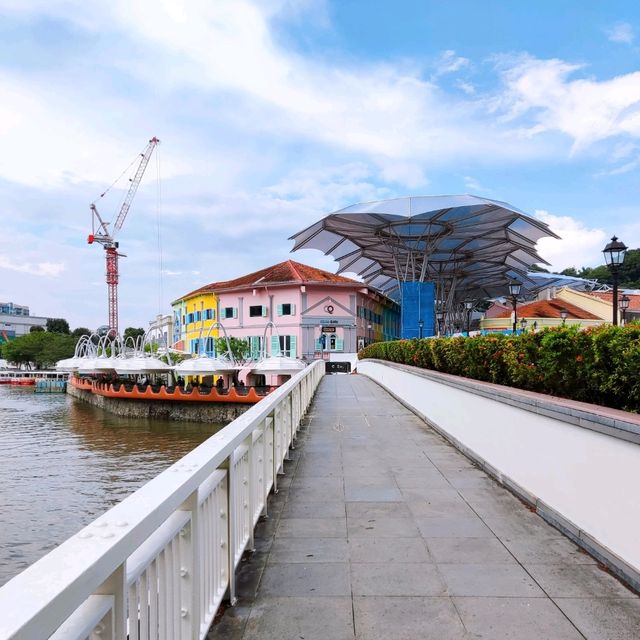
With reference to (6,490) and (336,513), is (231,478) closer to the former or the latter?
(336,513)

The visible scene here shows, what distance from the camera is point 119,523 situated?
170 cm

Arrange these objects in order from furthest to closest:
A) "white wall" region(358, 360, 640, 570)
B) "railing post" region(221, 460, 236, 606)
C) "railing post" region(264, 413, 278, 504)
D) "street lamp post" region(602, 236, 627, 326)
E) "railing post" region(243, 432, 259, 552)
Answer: "street lamp post" region(602, 236, 627, 326)
"railing post" region(264, 413, 278, 504)
"railing post" region(243, 432, 259, 552)
"white wall" region(358, 360, 640, 570)
"railing post" region(221, 460, 236, 606)

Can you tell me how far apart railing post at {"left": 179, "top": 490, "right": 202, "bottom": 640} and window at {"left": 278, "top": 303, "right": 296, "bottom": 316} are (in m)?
41.2

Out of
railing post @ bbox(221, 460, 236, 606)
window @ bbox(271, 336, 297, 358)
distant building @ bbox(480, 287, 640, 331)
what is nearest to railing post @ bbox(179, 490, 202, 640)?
railing post @ bbox(221, 460, 236, 606)

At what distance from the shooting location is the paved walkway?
3.04 meters

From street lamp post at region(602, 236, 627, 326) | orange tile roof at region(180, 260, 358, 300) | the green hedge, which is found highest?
orange tile roof at region(180, 260, 358, 300)

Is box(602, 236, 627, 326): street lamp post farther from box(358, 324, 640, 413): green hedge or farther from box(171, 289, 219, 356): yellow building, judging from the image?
box(171, 289, 219, 356): yellow building

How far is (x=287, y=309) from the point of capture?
4403cm

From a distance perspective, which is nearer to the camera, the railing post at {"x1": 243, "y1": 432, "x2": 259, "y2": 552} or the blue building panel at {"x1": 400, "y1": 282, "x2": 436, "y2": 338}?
the railing post at {"x1": 243, "y1": 432, "x2": 259, "y2": 552}

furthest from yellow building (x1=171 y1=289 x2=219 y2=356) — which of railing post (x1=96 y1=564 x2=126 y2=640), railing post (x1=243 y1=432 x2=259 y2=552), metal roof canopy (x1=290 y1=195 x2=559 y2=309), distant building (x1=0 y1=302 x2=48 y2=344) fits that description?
distant building (x1=0 y1=302 x2=48 y2=344)

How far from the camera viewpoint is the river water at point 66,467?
39.9 feet

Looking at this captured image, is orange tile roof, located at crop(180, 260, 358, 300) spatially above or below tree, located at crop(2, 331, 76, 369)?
above

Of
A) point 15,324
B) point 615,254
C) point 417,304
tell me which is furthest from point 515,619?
point 15,324

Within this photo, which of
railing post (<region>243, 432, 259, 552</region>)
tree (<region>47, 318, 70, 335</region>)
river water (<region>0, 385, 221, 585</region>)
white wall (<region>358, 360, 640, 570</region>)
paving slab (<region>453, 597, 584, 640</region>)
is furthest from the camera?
tree (<region>47, 318, 70, 335</region>)
